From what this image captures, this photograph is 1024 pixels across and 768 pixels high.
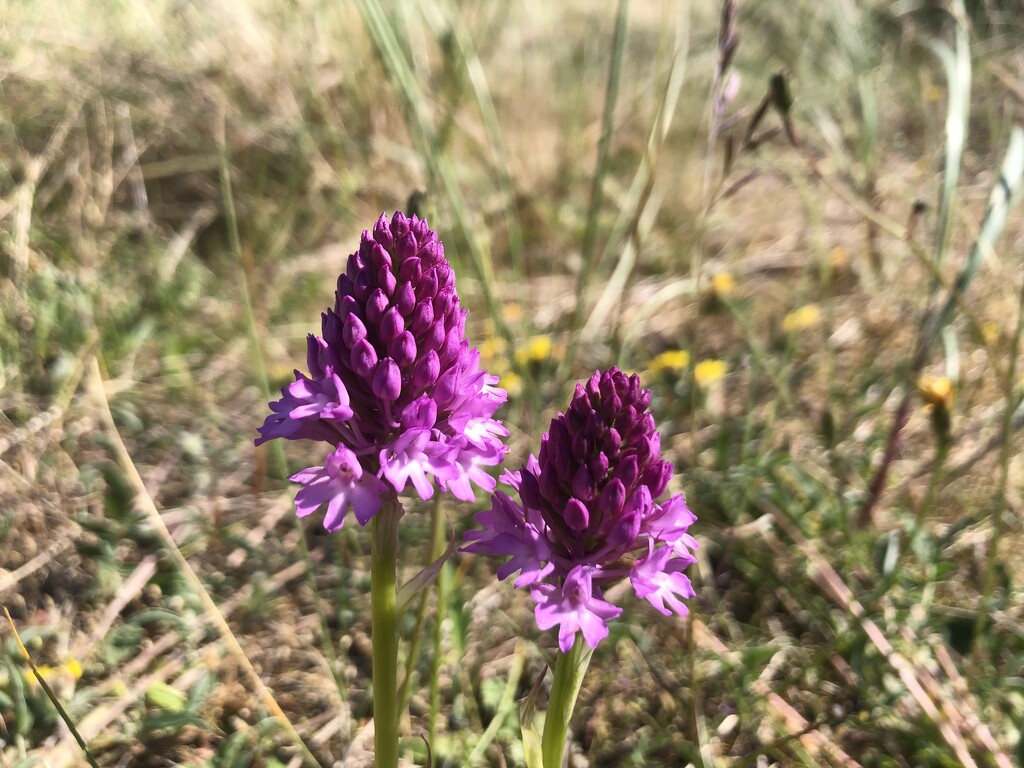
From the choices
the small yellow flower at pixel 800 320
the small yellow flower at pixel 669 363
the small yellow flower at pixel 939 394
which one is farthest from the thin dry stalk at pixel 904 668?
the small yellow flower at pixel 800 320

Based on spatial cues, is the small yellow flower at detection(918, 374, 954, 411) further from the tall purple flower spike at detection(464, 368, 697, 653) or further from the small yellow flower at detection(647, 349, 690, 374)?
the tall purple flower spike at detection(464, 368, 697, 653)

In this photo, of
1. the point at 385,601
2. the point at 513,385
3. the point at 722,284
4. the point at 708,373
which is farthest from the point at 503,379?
the point at 385,601

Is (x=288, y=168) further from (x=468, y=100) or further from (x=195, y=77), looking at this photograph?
(x=468, y=100)

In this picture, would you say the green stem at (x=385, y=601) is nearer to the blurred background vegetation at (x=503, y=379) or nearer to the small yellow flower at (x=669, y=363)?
the blurred background vegetation at (x=503, y=379)

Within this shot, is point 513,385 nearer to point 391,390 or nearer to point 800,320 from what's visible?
point 800,320

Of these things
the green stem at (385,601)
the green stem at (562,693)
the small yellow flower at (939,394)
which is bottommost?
the green stem at (562,693)

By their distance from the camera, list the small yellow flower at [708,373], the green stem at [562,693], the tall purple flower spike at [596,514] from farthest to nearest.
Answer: the small yellow flower at [708,373] → the green stem at [562,693] → the tall purple flower spike at [596,514]
